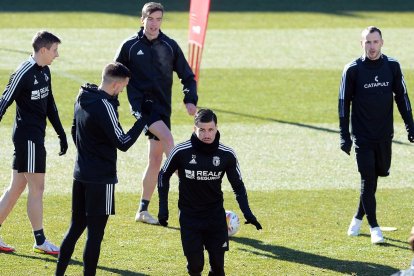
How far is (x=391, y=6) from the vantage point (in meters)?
30.7

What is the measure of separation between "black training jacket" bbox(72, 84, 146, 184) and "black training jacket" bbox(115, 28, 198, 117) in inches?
95.4

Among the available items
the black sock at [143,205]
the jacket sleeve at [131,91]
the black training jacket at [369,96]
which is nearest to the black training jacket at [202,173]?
the black training jacket at [369,96]

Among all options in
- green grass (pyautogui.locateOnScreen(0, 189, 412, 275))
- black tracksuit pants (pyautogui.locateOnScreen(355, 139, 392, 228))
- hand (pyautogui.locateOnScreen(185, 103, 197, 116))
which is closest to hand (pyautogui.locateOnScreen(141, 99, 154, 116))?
hand (pyautogui.locateOnScreen(185, 103, 197, 116))

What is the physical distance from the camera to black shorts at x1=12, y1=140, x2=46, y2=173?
9.30 metres

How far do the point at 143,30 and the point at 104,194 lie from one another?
3034 millimetres

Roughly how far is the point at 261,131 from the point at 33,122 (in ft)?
22.7

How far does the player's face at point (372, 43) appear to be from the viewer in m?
9.90

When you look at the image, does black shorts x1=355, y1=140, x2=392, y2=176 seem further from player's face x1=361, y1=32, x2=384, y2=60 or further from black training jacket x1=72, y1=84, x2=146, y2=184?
black training jacket x1=72, y1=84, x2=146, y2=184

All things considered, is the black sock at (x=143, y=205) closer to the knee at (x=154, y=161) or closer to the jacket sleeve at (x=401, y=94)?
the knee at (x=154, y=161)

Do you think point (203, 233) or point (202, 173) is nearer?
point (202, 173)

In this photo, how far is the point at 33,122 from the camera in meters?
9.33

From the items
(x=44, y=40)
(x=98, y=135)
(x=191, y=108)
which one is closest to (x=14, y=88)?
(x=44, y=40)

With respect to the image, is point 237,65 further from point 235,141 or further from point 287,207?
point 287,207

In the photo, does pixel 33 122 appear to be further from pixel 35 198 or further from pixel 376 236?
pixel 376 236
